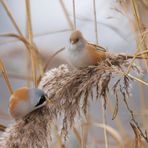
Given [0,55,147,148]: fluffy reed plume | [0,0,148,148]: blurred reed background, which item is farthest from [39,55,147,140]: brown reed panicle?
[0,0,148,148]: blurred reed background

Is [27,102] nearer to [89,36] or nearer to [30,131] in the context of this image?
[30,131]

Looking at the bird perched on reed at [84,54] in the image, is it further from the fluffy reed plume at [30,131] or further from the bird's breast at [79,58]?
the fluffy reed plume at [30,131]

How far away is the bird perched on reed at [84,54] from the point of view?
85 centimetres

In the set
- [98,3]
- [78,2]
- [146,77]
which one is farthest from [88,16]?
[146,77]

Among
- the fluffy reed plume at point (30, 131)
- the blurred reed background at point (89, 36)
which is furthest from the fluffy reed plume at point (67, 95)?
the blurred reed background at point (89, 36)

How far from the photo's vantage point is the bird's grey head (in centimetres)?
86

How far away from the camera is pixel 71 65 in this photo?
2.80 feet

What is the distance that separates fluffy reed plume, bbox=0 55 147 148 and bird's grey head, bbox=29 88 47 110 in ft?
0.04

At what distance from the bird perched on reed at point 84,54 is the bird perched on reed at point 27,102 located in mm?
96

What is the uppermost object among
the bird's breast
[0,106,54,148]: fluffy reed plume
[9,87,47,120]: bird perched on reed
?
the bird's breast

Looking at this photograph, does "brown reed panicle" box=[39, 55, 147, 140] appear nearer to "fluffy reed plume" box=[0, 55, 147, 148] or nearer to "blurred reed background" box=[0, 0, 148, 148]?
"fluffy reed plume" box=[0, 55, 147, 148]

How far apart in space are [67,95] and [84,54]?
0.09m

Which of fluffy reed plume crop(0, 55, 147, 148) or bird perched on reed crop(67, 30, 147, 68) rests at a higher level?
bird perched on reed crop(67, 30, 147, 68)

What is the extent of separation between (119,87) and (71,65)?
0.11 metres
